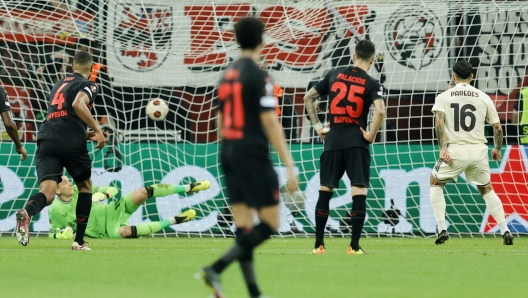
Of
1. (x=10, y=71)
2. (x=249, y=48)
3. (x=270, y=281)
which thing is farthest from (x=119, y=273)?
(x=10, y=71)

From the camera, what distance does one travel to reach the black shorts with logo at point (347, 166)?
8.78 m

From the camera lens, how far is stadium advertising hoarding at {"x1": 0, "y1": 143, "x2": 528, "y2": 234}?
12695 millimetres

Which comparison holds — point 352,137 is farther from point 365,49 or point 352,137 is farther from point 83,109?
point 83,109

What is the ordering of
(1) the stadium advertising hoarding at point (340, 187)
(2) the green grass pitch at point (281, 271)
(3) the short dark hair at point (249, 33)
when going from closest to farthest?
(3) the short dark hair at point (249, 33) < (2) the green grass pitch at point (281, 271) < (1) the stadium advertising hoarding at point (340, 187)

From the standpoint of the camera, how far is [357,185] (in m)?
8.80

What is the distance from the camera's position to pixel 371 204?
12828 mm

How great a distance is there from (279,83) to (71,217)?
3539 mm

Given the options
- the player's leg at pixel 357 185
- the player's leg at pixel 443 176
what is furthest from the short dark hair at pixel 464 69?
the player's leg at pixel 357 185

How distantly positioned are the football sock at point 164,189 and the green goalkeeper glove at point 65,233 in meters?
1.35

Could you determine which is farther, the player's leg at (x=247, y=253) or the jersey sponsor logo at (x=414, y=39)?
the jersey sponsor logo at (x=414, y=39)

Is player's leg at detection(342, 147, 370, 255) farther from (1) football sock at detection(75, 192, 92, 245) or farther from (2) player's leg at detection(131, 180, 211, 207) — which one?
(2) player's leg at detection(131, 180, 211, 207)

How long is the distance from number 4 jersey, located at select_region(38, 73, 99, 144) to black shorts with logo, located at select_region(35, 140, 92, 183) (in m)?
0.06

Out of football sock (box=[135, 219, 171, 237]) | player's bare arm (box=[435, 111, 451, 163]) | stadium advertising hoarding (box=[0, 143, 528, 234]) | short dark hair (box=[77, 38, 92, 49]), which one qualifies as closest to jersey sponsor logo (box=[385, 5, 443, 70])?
stadium advertising hoarding (box=[0, 143, 528, 234])

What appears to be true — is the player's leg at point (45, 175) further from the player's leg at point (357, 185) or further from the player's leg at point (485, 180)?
the player's leg at point (485, 180)
